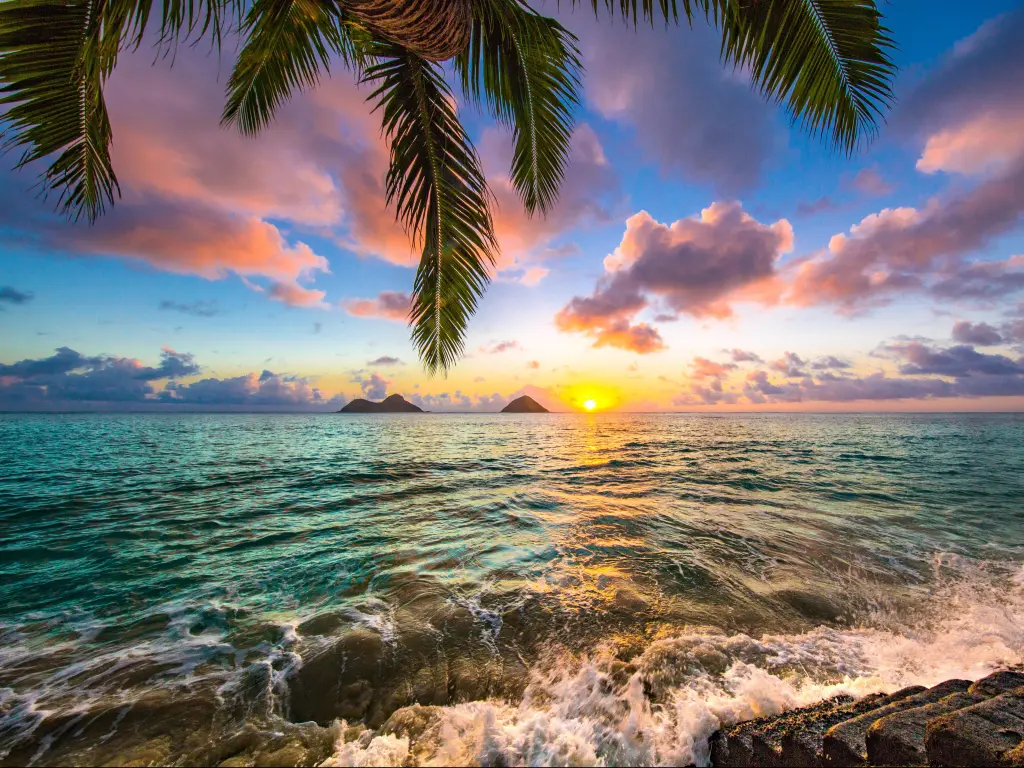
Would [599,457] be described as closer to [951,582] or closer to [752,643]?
[951,582]

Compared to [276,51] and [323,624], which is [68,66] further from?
[323,624]

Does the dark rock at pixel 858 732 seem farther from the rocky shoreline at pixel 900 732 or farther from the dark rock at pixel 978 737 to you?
the dark rock at pixel 978 737

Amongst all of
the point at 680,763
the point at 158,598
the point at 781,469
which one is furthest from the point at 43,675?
the point at 781,469

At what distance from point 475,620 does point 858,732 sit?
314 cm

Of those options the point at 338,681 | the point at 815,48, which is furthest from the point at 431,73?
the point at 338,681

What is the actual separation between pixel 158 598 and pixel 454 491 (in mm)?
7039

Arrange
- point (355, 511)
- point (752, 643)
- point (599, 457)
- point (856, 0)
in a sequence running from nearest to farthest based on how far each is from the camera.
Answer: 1. point (856, 0)
2. point (752, 643)
3. point (355, 511)
4. point (599, 457)

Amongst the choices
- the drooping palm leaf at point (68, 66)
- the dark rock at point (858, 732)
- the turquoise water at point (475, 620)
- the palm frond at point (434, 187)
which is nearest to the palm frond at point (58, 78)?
the drooping palm leaf at point (68, 66)

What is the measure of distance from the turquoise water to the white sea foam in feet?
0.06

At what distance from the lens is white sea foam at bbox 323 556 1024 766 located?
7.89ft

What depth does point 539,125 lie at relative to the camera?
4.45 m

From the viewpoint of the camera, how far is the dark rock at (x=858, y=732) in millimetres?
1786

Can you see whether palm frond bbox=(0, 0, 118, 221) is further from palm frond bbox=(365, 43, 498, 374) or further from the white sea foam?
the white sea foam

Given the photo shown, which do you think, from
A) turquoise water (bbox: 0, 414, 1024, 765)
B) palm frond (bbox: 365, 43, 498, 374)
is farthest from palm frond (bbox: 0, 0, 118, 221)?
turquoise water (bbox: 0, 414, 1024, 765)
